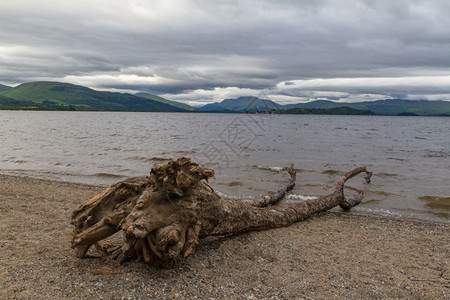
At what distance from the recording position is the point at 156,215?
6.02 meters

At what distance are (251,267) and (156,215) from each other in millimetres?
2490

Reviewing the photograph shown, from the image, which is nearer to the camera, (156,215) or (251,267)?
(156,215)

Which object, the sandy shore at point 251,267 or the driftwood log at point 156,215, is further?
the driftwood log at point 156,215

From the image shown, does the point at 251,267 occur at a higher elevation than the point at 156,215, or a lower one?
lower

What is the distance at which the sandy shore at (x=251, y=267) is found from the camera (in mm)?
5609

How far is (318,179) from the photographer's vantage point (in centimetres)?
2044

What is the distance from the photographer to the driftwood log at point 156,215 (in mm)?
5848

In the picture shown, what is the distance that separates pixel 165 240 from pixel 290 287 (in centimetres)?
264

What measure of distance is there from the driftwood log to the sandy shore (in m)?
0.48

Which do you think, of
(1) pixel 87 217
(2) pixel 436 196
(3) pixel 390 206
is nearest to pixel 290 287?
(1) pixel 87 217

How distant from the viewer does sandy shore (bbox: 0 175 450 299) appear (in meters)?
5.61

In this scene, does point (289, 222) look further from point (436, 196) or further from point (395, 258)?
point (436, 196)

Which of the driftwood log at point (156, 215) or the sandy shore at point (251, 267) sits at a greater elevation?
the driftwood log at point (156, 215)

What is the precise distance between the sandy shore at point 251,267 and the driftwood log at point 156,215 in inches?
19.0
